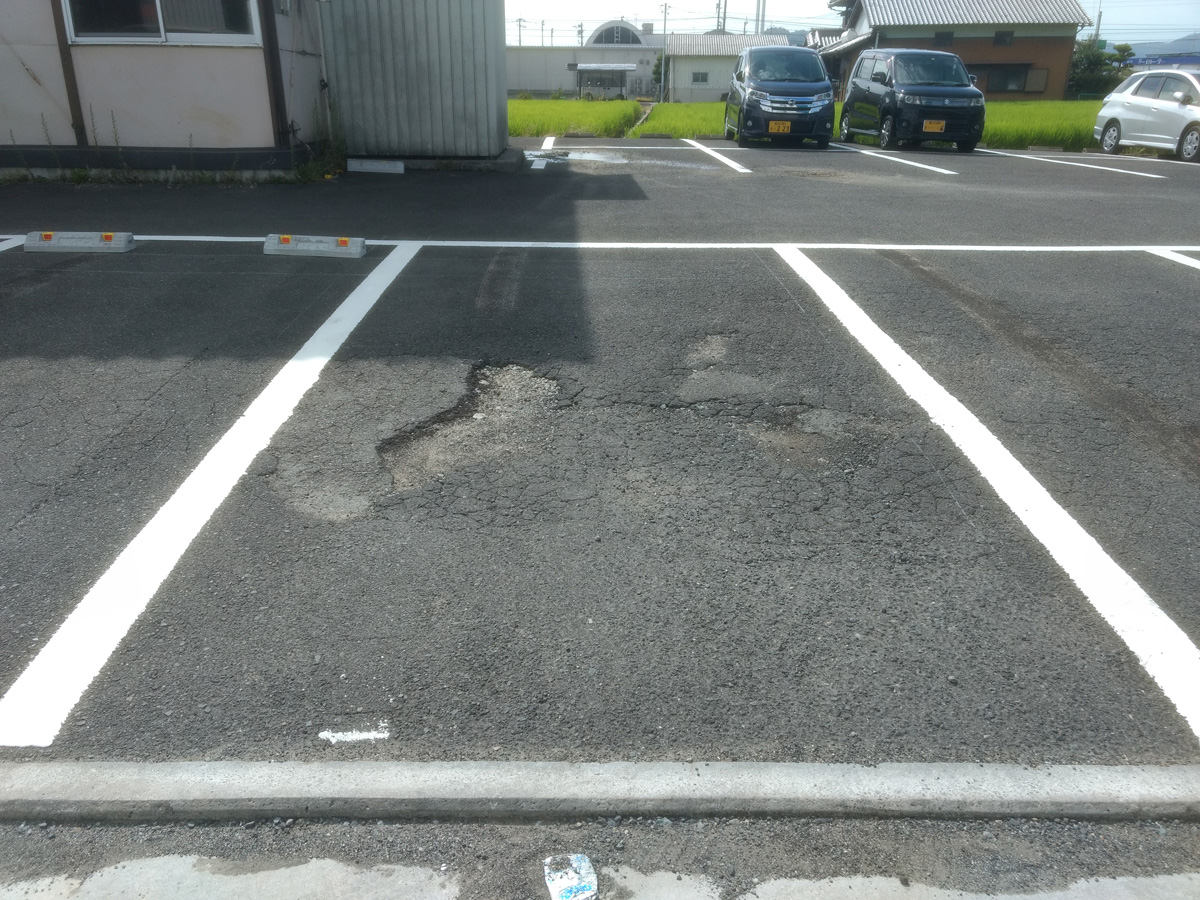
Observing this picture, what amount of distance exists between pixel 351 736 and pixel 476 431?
1.83 m

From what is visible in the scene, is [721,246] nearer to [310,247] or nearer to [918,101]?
[310,247]

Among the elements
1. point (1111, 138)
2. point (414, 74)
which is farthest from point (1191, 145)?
point (414, 74)

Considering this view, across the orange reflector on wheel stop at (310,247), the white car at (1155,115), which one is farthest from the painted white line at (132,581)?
the white car at (1155,115)

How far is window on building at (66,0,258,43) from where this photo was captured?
9.38 metres

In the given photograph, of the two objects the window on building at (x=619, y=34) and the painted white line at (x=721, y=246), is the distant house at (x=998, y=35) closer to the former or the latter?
the painted white line at (x=721, y=246)

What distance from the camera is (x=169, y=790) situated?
2.10 metres

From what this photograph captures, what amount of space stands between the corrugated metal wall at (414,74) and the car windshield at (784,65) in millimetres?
6855

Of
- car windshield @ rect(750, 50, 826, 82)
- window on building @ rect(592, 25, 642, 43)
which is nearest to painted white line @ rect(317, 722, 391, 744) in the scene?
car windshield @ rect(750, 50, 826, 82)

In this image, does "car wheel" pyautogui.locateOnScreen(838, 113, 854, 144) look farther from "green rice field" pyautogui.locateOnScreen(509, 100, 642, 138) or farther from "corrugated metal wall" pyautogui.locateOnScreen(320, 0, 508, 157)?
"corrugated metal wall" pyautogui.locateOnScreen(320, 0, 508, 157)

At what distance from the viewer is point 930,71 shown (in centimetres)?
1661

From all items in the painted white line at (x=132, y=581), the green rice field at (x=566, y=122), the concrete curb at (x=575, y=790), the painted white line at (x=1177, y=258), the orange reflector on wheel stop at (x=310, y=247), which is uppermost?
the green rice field at (x=566, y=122)

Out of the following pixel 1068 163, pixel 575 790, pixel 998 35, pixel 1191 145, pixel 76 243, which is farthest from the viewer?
pixel 998 35

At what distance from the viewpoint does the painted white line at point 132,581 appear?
2344 millimetres

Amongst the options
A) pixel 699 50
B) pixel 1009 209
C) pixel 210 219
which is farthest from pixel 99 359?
pixel 699 50
